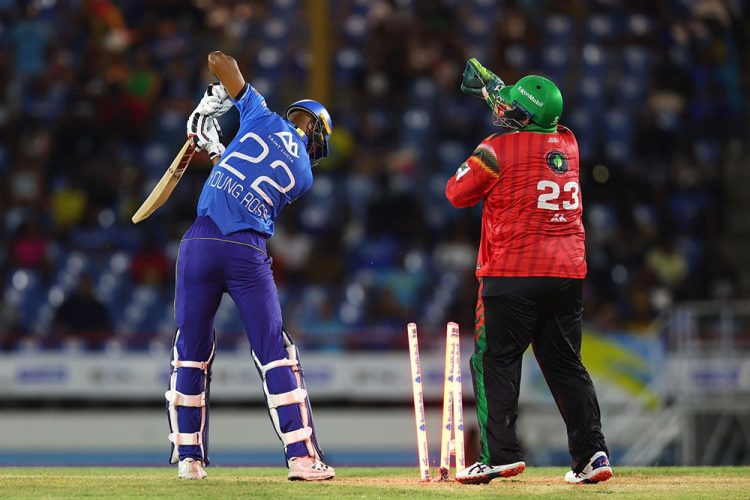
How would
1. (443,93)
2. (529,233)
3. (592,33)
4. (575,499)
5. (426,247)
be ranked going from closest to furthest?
1. (575,499)
2. (529,233)
3. (426,247)
4. (443,93)
5. (592,33)

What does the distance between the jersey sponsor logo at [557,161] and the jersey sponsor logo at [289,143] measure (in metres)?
1.55

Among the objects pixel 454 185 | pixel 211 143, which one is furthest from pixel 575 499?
pixel 211 143

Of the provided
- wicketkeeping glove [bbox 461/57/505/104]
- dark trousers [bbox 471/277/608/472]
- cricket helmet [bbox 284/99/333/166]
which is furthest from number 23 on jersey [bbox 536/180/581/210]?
cricket helmet [bbox 284/99/333/166]

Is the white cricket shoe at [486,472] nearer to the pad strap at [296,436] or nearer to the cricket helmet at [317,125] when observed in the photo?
the pad strap at [296,436]

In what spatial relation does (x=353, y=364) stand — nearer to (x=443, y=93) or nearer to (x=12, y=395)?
(x=12, y=395)

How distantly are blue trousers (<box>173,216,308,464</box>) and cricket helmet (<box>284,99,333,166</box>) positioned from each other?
943 mm

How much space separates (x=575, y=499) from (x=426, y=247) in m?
10.6

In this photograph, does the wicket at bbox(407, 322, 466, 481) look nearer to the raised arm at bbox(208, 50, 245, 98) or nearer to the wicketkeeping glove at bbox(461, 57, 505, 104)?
the wicketkeeping glove at bbox(461, 57, 505, 104)

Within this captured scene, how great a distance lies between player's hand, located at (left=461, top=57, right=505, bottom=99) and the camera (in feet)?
28.5

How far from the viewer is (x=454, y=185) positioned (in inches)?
333

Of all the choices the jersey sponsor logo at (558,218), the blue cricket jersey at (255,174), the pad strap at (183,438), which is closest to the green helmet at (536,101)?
the jersey sponsor logo at (558,218)

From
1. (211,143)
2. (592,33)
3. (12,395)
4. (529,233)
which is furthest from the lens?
(592,33)

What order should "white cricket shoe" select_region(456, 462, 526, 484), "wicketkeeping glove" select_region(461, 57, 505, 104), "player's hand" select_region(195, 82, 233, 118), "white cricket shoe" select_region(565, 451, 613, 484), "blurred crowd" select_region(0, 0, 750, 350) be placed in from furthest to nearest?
"blurred crowd" select_region(0, 0, 750, 350) < "player's hand" select_region(195, 82, 233, 118) < "wicketkeeping glove" select_region(461, 57, 505, 104) < "white cricket shoe" select_region(565, 451, 613, 484) < "white cricket shoe" select_region(456, 462, 526, 484)

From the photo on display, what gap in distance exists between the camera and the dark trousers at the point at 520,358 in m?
8.27
